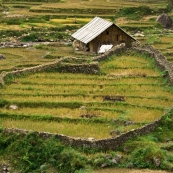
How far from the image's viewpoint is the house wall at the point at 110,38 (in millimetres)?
43000

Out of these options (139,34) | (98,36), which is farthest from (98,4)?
(98,36)

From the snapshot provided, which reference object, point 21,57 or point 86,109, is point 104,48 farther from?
point 86,109

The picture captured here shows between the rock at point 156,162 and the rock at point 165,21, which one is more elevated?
the rock at point 165,21

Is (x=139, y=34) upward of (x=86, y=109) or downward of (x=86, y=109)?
upward

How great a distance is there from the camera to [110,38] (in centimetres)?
4372

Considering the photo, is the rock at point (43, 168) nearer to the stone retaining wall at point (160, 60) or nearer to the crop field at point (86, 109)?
the crop field at point (86, 109)

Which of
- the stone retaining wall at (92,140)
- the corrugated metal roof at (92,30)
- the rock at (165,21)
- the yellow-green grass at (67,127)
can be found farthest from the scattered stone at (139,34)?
the stone retaining wall at (92,140)

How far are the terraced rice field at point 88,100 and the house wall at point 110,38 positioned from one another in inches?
440

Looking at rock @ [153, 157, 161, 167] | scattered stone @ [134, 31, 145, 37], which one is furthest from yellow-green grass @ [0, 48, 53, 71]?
rock @ [153, 157, 161, 167]

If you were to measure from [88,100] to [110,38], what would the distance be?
64.6 feet

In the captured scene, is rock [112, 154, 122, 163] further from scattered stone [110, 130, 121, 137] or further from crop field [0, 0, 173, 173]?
scattered stone [110, 130, 121, 137]

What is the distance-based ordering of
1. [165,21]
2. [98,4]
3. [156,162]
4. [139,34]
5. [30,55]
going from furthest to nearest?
1. [98,4]
2. [165,21]
3. [139,34]
4. [30,55]
5. [156,162]

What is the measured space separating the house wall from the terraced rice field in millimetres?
11171

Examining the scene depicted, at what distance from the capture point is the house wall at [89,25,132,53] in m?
43.0
